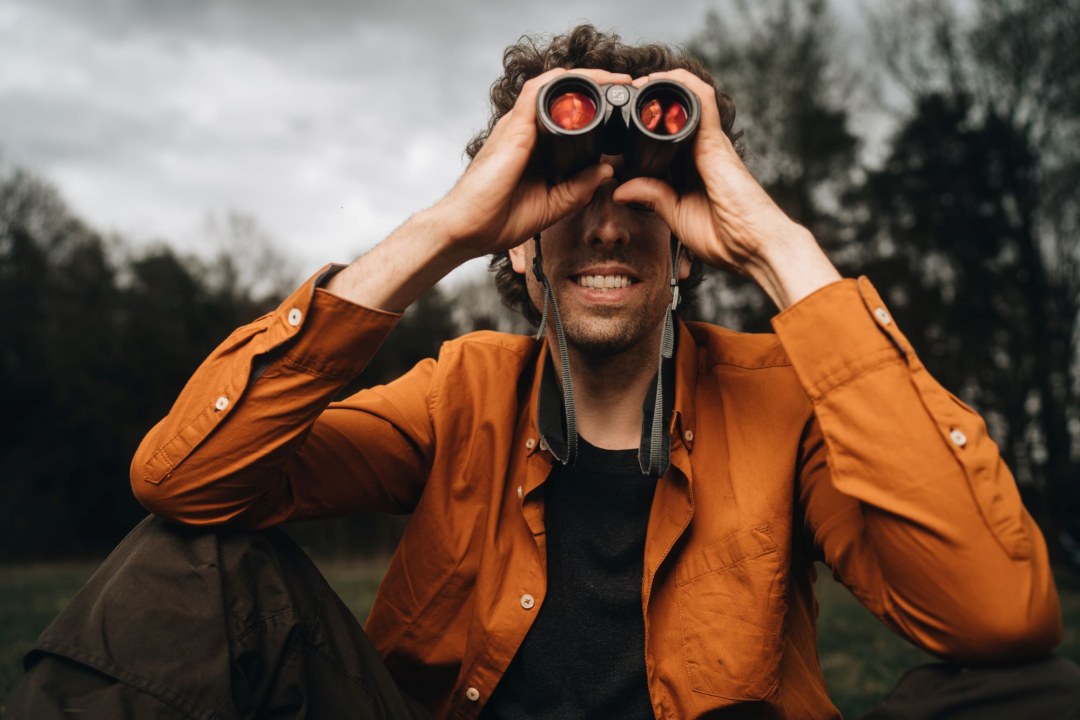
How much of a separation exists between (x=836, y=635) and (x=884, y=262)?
12533mm

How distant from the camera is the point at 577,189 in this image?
7.32 feet

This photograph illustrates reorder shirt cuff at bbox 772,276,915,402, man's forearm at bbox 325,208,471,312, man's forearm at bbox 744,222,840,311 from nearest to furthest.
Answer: shirt cuff at bbox 772,276,915,402
man's forearm at bbox 744,222,840,311
man's forearm at bbox 325,208,471,312

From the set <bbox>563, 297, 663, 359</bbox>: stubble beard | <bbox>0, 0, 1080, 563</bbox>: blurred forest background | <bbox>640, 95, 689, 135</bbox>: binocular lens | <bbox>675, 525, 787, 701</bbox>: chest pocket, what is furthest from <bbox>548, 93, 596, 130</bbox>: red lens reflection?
<bbox>0, 0, 1080, 563</bbox>: blurred forest background

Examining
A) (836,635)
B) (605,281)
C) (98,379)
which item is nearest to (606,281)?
(605,281)

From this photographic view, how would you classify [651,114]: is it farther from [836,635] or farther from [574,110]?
[836,635]

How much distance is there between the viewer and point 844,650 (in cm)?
596

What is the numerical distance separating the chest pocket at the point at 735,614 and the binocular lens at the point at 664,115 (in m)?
1.00

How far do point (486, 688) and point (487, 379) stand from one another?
0.80 metres

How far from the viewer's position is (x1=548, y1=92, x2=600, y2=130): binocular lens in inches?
83.0

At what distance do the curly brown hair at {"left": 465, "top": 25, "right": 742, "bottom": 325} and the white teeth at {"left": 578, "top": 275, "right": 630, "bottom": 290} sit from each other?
661 millimetres

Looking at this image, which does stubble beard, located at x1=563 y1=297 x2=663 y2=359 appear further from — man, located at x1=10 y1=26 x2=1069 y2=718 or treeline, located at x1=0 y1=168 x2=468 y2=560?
treeline, located at x1=0 y1=168 x2=468 y2=560

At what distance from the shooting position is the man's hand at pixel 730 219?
6.23 ft

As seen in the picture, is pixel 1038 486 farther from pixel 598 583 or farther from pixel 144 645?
pixel 144 645

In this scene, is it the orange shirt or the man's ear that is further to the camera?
the man's ear
